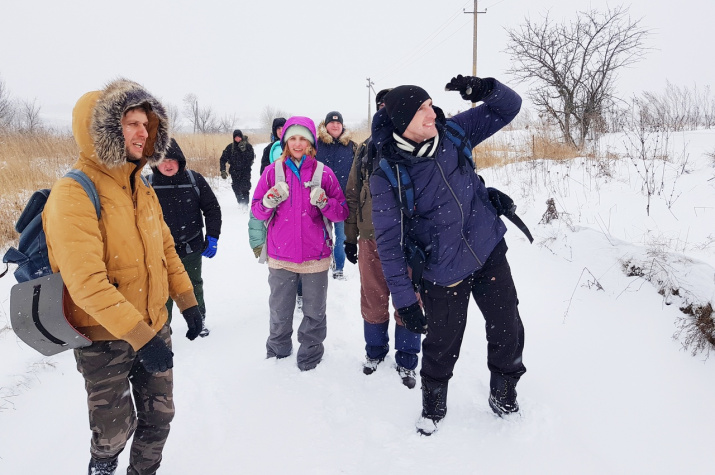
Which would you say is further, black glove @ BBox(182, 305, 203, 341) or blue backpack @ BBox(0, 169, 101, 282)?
black glove @ BBox(182, 305, 203, 341)

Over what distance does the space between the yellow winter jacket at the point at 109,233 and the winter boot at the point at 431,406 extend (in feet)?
5.32

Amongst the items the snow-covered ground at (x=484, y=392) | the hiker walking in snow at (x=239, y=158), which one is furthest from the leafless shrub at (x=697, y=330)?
the hiker walking in snow at (x=239, y=158)

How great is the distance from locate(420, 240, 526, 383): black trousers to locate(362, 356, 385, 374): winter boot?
783mm

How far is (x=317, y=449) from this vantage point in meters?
2.28

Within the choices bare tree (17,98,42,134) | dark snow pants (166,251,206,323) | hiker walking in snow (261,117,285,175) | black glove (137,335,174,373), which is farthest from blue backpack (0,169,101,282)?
bare tree (17,98,42,134)

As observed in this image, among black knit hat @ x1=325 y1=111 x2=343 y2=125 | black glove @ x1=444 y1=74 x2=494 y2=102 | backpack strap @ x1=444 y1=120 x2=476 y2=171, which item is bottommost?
backpack strap @ x1=444 y1=120 x2=476 y2=171

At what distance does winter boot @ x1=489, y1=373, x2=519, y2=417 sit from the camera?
2.35 meters

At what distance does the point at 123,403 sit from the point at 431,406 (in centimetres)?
173

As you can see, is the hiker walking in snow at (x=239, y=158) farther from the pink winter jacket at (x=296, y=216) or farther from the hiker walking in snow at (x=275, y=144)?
the pink winter jacket at (x=296, y=216)

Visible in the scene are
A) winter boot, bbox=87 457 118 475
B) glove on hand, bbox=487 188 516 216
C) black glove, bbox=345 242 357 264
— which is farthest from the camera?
black glove, bbox=345 242 357 264

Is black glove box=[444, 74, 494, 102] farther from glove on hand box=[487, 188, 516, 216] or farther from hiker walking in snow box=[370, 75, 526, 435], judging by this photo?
glove on hand box=[487, 188, 516, 216]

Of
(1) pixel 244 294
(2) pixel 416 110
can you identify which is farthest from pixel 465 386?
(1) pixel 244 294

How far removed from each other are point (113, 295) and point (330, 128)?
3.86 meters

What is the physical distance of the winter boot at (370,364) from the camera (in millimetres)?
3030
